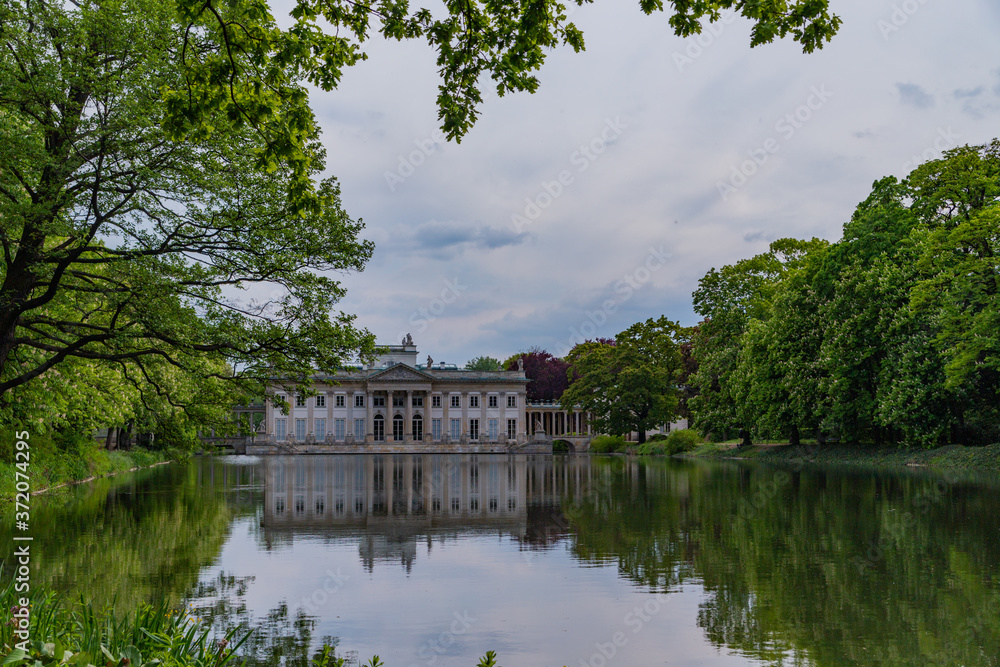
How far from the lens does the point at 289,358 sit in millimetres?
12656

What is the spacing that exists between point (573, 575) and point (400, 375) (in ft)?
268

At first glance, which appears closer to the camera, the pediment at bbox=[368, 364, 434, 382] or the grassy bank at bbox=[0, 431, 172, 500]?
the grassy bank at bbox=[0, 431, 172, 500]

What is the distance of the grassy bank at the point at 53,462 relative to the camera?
18.9 m

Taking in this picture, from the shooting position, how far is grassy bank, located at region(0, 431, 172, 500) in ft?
62.0

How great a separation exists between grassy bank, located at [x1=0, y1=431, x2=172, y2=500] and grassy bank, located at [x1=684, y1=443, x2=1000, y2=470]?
2696 centimetres

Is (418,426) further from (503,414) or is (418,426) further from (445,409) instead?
(503,414)

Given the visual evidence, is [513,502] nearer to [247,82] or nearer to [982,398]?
[247,82]

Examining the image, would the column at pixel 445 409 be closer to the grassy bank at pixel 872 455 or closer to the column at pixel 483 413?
the column at pixel 483 413

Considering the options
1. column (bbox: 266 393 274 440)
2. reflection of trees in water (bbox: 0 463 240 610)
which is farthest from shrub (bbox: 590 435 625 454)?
reflection of trees in water (bbox: 0 463 240 610)

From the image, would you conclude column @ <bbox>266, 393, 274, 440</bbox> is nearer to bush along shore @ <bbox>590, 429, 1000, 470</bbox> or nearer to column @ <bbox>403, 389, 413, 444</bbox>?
column @ <bbox>403, 389, 413, 444</bbox>

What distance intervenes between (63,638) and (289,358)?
7670 mm

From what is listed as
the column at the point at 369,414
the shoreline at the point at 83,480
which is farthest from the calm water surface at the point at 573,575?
the column at the point at 369,414

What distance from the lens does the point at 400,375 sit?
91000 millimetres

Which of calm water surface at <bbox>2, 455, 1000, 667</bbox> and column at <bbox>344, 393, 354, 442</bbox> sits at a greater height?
column at <bbox>344, 393, 354, 442</bbox>
